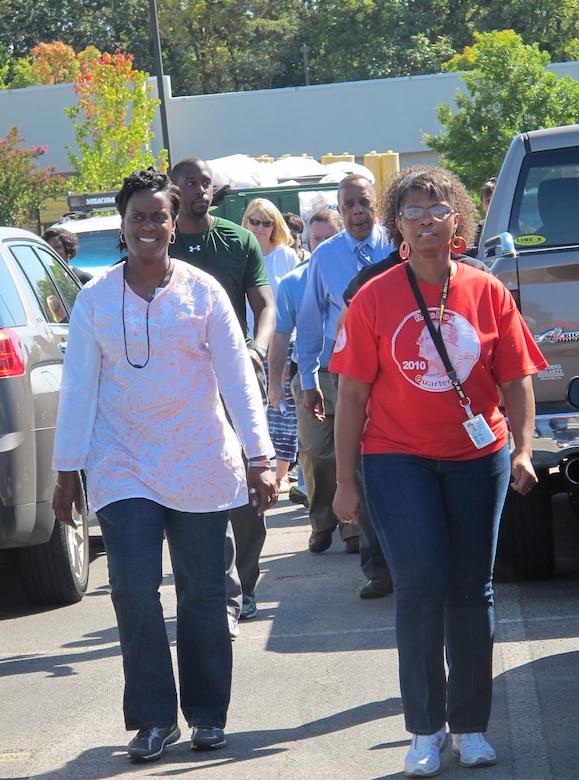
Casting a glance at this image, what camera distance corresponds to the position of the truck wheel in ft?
22.2

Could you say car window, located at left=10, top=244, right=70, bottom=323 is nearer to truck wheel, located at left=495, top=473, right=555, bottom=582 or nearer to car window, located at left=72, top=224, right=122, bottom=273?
truck wheel, located at left=495, top=473, right=555, bottom=582

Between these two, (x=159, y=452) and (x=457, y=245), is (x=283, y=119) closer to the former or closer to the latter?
(x=457, y=245)

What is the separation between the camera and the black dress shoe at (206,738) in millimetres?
4680

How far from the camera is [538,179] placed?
700 cm

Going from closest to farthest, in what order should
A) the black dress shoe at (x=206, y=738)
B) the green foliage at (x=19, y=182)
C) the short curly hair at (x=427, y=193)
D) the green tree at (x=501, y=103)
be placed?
the short curly hair at (x=427, y=193) < the black dress shoe at (x=206, y=738) < the green tree at (x=501, y=103) < the green foliage at (x=19, y=182)

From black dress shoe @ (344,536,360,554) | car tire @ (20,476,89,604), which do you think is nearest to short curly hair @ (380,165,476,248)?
car tire @ (20,476,89,604)

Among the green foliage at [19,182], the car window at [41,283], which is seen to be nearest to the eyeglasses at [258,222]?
the car window at [41,283]

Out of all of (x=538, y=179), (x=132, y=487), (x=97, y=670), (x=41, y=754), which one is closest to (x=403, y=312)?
(x=132, y=487)

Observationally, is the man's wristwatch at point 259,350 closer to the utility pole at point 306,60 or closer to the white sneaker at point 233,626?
the white sneaker at point 233,626

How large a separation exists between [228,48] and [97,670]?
58.6 m

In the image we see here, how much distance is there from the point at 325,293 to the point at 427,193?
2.92 metres

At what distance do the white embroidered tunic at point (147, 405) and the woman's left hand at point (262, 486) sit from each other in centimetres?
5

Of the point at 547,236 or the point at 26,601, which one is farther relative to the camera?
the point at 26,601

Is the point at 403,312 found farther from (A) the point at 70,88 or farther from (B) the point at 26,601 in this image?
(A) the point at 70,88
